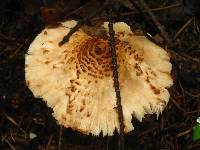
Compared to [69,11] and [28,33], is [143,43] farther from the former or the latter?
[28,33]

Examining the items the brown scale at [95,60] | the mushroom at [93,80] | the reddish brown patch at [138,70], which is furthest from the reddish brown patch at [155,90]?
the brown scale at [95,60]

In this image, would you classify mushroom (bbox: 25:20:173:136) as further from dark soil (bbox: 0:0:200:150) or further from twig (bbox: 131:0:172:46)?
dark soil (bbox: 0:0:200:150)

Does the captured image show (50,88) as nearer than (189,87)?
Yes

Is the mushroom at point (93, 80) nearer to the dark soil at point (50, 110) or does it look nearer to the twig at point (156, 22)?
the twig at point (156, 22)

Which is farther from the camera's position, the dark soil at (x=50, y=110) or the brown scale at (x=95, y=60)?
the dark soil at (x=50, y=110)

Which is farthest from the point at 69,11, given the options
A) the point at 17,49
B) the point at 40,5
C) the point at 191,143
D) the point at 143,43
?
the point at 191,143

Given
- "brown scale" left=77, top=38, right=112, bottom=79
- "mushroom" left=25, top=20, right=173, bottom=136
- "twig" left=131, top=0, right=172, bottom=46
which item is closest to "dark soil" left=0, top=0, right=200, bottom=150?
"twig" left=131, top=0, right=172, bottom=46

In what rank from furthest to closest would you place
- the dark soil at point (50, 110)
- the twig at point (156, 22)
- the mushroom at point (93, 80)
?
the dark soil at point (50, 110)
the twig at point (156, 22)
the mushroom at point (93, 80)
